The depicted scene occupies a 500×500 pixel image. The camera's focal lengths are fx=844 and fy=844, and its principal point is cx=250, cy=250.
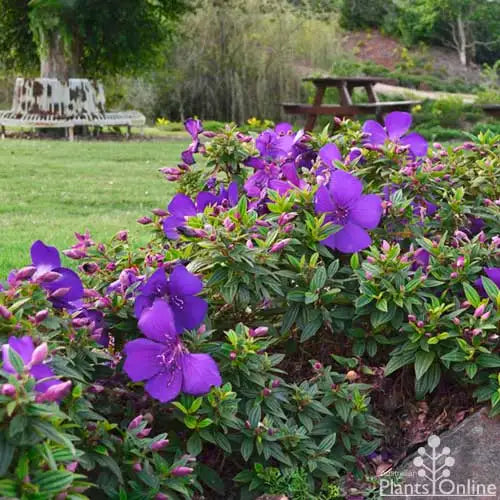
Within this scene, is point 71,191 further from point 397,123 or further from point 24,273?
point 24,273

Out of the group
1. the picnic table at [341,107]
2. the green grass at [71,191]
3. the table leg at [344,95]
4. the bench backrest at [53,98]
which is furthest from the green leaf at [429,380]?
the bench backrest at [53,98]

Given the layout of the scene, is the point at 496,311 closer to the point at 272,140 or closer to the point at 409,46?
the point at 272,140

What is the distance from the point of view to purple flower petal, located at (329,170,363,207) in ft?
6.06

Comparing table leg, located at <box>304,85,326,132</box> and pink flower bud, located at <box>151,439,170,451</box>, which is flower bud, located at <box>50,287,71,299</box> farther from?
table leg, located at <box>304,85,326,132</box>

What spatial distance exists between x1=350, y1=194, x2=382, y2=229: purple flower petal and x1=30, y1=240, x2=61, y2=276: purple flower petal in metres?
0.67

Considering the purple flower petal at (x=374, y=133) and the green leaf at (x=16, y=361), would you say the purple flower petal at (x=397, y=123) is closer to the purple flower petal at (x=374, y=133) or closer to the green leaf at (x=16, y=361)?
the purple flower petal at (x=374, y=133)

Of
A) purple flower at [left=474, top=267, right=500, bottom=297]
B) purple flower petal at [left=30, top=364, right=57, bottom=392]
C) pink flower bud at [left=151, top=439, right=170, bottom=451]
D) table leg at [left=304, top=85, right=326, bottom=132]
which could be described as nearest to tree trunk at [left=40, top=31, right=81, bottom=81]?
table leg at [left=304, top=85, right=326, bottom=132]

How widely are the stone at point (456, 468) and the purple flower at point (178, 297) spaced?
0.53m

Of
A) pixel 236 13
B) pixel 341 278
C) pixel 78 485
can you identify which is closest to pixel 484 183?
pixel 341 278

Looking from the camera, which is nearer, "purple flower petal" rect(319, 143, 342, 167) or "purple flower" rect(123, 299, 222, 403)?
"purple flower" rect(123, 299, 222, 403)

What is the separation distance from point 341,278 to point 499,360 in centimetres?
39

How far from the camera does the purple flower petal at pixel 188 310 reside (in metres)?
1.52

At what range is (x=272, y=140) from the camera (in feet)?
7.36

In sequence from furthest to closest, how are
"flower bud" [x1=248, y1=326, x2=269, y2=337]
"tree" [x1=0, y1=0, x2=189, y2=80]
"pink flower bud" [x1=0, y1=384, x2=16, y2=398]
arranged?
"tree" [x1=0, y1=0, x2=189, y2=80] < "flower bud" [x1=248, y1=326, x2=269, y2=337] < "pink flower bud" [x1=0, y1=384, x2=16, y2=398]
